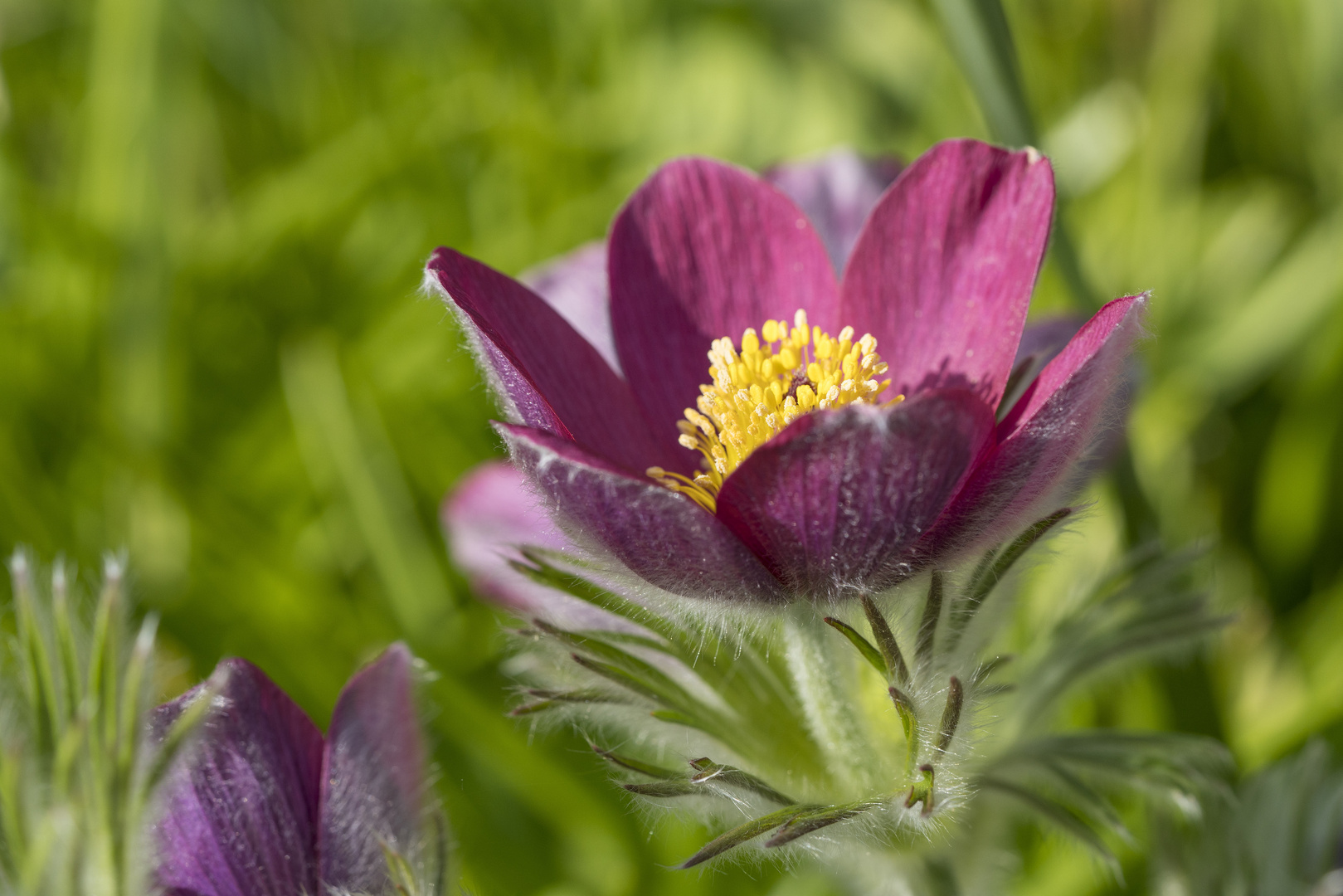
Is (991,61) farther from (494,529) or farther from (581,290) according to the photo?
(494,529)

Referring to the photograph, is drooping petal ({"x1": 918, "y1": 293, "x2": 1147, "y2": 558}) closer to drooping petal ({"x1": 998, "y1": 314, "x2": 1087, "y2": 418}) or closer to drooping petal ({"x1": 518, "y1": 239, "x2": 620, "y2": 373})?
drooping petal ({"x1": 998, "y1": 314, "x2": 1087, "y2": 418})

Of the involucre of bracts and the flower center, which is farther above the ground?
the flower center

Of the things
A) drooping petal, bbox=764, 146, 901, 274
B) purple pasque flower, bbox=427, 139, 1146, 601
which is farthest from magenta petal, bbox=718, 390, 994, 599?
drooping petal, bbox=764, 146, 901, 274

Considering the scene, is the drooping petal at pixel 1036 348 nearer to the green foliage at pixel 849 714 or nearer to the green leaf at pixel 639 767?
the green foliage at pixel 849 714

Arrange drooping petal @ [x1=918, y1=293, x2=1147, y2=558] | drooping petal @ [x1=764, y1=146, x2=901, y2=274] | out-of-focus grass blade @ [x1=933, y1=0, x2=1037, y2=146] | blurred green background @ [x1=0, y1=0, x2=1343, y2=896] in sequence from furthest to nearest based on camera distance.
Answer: blurred green background @ [x1=0, y1=0, x2=1343, y2=896] → drooping petal @ [x1=764, y1=146, x2=901, y2=274] → out-of-focus grass blade @ [x1=933, y1=0, x2=1037, y2=146] → drooping petal @ [x1=918, y1=293, x2=1147, y2=558]

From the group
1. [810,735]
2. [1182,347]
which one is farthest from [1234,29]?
[810,735]

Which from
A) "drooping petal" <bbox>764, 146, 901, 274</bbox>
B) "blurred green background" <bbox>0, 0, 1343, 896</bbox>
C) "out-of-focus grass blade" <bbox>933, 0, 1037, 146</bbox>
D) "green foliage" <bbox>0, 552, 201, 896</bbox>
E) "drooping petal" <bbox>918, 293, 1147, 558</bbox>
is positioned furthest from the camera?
"blurred green background" <bbox>0, 0, 1343, 896</bbox>

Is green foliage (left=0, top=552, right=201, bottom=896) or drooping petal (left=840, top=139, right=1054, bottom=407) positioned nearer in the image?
green foliage (left=0, top=552, right=201, bottom=896)
